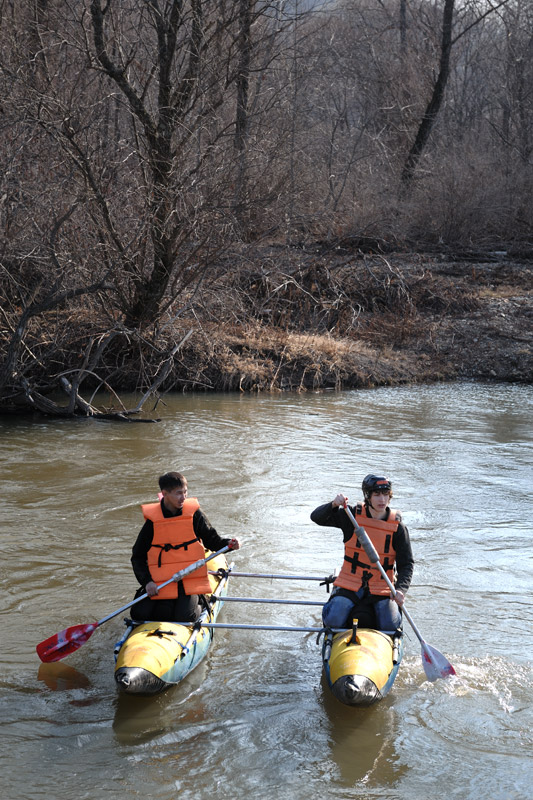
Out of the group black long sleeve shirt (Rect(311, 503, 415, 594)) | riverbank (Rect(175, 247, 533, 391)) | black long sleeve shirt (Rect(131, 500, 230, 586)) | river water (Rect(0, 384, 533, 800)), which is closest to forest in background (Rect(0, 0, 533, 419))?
riverbank (Rect(175, 247, 533, 391))

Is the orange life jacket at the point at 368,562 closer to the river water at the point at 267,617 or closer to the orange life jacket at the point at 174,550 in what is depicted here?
the river water at the point at 267,617

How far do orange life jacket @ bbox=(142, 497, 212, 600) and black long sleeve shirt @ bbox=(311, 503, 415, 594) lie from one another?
85cm

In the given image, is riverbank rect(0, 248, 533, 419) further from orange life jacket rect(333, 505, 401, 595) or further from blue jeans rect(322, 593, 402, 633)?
blue jeans rect(322, 593, 402, 633)

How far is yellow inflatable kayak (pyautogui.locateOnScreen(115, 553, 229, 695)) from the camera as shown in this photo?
15.2ft

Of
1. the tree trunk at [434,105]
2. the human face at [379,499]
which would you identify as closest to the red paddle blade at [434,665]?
the human face at [379,499]

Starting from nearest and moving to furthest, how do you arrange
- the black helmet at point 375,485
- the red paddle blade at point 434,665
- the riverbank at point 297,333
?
the red paddle blade at point 434,665 → the black helmet at point 375,485 → the riverbank at point 297,333

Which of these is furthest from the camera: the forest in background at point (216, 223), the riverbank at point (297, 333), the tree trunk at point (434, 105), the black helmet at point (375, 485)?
the tree trunk at point (434, 105)

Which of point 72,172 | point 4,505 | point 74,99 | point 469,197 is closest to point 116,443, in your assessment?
point 4,505

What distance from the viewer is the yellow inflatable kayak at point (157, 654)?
4.64m

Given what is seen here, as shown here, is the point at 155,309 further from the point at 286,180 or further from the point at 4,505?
the point at 4,505

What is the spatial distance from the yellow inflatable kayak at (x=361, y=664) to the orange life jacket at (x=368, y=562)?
1.10 ft

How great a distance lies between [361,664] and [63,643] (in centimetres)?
187

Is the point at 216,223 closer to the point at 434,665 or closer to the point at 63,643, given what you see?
the point at 63,643

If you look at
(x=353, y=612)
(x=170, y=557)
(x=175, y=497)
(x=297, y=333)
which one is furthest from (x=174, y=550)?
(x=297, y=333)
